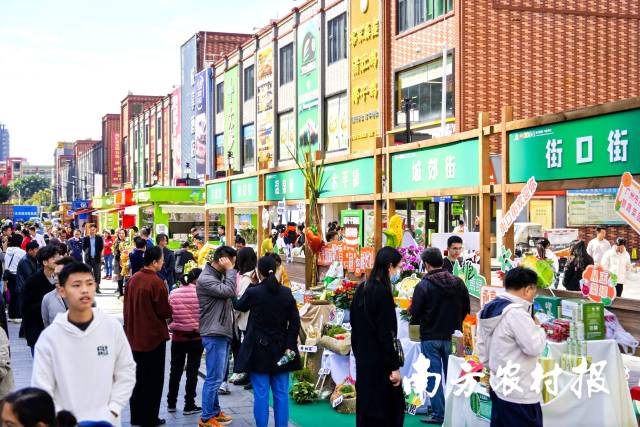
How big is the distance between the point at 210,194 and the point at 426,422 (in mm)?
13555

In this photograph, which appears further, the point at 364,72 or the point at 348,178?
the point at 364,72

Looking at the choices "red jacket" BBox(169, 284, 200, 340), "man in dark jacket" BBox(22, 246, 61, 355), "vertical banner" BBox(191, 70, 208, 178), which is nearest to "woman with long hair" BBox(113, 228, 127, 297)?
"red jacket" BBox(169, 284, 200, 340)

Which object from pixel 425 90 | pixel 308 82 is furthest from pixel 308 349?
pixel 308 82

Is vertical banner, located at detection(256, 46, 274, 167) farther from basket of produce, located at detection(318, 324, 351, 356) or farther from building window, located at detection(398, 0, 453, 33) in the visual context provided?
basket of produce, located at detection(318, 324, 351, 356)

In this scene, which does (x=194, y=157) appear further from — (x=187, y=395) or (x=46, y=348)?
(x=46, y=348)

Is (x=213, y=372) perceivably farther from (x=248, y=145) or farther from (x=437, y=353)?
(x=248, y=145)

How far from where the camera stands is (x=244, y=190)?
58.5 ft

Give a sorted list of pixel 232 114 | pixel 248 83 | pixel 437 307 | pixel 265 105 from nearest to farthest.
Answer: pixel 437 307
pixel 265 105
pixel 248 83
pixel 232 114

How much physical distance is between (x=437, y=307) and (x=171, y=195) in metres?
28.0

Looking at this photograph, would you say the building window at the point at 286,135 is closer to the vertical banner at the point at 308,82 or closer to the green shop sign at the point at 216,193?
the vertical banner at the point at 308,82

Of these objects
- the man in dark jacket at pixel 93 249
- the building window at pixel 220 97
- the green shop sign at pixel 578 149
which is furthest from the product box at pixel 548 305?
the building window at pixel 220 97

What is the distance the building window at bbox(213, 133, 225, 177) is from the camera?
170ft

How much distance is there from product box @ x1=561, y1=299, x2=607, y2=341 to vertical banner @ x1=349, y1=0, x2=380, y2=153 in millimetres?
23463

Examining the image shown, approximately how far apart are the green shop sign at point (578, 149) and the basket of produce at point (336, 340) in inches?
113
